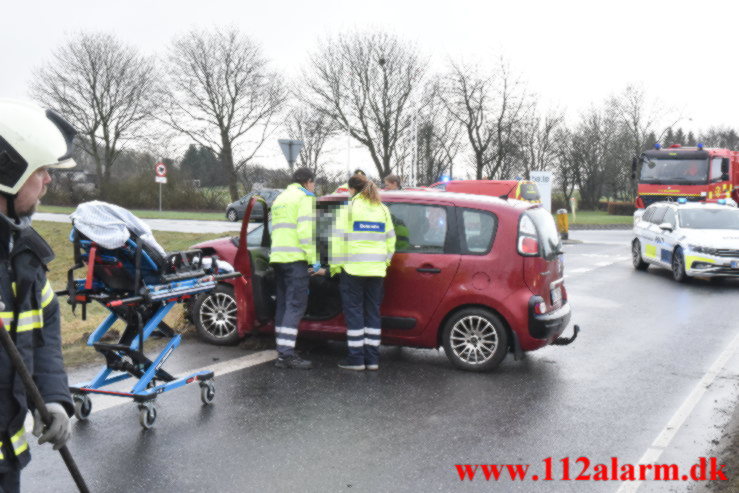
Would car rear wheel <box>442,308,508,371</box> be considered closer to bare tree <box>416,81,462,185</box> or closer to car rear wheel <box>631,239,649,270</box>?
car rear wheel <box>631,239,649,270</box>

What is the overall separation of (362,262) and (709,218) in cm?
1048

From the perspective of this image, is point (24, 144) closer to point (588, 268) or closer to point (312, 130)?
point (588, 268)

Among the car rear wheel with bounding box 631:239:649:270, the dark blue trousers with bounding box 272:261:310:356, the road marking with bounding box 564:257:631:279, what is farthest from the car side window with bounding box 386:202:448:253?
the car rear wheel with bounding box 631:239:649:270

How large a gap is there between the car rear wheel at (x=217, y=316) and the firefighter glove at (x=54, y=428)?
528 cm

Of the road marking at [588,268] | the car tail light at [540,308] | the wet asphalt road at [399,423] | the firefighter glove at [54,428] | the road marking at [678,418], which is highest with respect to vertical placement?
the firefighter glove at [54,428]

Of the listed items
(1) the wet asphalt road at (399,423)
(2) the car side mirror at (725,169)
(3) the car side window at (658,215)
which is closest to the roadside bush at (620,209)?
(2) the car side mirror at (725,169)

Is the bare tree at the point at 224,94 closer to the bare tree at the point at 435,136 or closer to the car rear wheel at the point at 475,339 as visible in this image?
the bare tree at the point at 435,136

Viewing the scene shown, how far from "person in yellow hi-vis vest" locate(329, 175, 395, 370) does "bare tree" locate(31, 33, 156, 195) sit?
1778 inches

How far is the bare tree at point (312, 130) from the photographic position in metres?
47.9

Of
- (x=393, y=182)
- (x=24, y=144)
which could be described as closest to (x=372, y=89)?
(x=393, y=182)

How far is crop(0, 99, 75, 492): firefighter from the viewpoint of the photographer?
239 cm

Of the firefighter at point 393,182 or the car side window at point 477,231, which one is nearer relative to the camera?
the car side window at point 477,231

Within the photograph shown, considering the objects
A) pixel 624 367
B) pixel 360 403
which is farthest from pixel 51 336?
pixel 624 367

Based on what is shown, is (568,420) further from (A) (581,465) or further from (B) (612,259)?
(B) (612,259)
